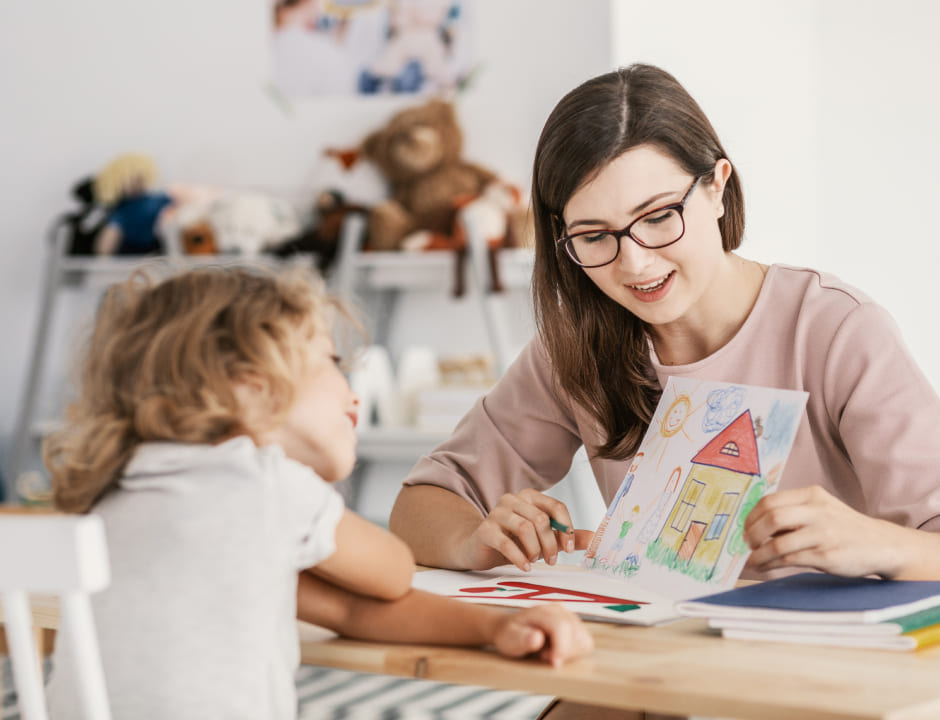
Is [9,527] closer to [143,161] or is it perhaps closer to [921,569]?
[921,569]

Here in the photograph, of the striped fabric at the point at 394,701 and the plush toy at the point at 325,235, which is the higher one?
the plush toy at the point at 325,235

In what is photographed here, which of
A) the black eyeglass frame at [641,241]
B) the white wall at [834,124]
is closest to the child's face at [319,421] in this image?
the black eyeglass frame at [641,241]

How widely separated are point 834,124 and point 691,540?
1938 mm

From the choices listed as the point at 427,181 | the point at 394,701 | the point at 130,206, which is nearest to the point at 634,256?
the point at 394,701

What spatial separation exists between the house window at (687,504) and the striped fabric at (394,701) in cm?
122

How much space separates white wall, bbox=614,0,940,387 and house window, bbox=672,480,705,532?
155cm

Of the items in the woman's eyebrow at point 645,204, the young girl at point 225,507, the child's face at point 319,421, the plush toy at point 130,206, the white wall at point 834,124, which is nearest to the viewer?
the young girl at point 225,507

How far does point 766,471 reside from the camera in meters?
0.92

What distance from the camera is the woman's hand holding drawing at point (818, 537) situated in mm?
848

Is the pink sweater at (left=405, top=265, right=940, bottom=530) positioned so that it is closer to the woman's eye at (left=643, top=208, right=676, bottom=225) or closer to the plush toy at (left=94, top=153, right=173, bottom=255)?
the woman's eye at (left=643, top=208, right=676, bottom=225)

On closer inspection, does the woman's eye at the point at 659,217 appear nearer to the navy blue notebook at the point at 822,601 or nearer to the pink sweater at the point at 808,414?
the pink sweater at the point at 808,414

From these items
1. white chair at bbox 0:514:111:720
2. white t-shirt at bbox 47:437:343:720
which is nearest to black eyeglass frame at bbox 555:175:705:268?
white t-shirt at bbox 47:437:343:720

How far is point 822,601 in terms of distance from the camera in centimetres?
82

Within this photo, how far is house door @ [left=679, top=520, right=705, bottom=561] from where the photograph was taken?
958 mm
